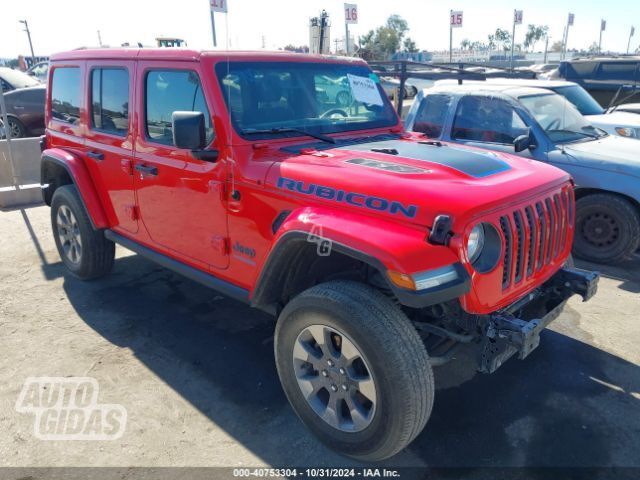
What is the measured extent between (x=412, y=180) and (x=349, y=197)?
32 centimetres

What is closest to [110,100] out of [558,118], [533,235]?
[533,235]

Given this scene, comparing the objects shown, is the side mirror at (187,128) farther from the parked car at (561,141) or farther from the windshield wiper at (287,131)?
the parked car at (561,141)

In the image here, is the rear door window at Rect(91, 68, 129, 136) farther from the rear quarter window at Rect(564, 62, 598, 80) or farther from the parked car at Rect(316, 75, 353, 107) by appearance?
the rear quarter window at Rect(564, 62, 598, 80)

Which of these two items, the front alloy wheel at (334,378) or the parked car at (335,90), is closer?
the front alloy wheel at (334,378)

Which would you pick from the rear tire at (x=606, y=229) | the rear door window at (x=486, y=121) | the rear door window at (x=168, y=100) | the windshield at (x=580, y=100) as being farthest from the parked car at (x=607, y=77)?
the rear door window at (x=168, y=100)

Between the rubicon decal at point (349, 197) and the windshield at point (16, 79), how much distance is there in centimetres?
1104

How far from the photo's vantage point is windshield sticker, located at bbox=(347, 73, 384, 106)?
12.6ft

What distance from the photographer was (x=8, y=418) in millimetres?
3051

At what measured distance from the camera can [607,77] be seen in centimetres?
1118

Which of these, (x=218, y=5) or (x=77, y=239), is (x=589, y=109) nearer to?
(x=218, y=5)

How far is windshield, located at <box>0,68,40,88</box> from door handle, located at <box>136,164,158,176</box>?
960 cm

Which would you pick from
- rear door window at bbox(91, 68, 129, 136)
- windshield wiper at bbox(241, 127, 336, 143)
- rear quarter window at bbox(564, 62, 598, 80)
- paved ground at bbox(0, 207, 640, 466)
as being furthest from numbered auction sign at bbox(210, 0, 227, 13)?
rear quarter window at bbox(564, 62, 598, 80)

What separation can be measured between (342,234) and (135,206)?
86.5 inches

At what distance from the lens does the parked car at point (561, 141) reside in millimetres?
5227
